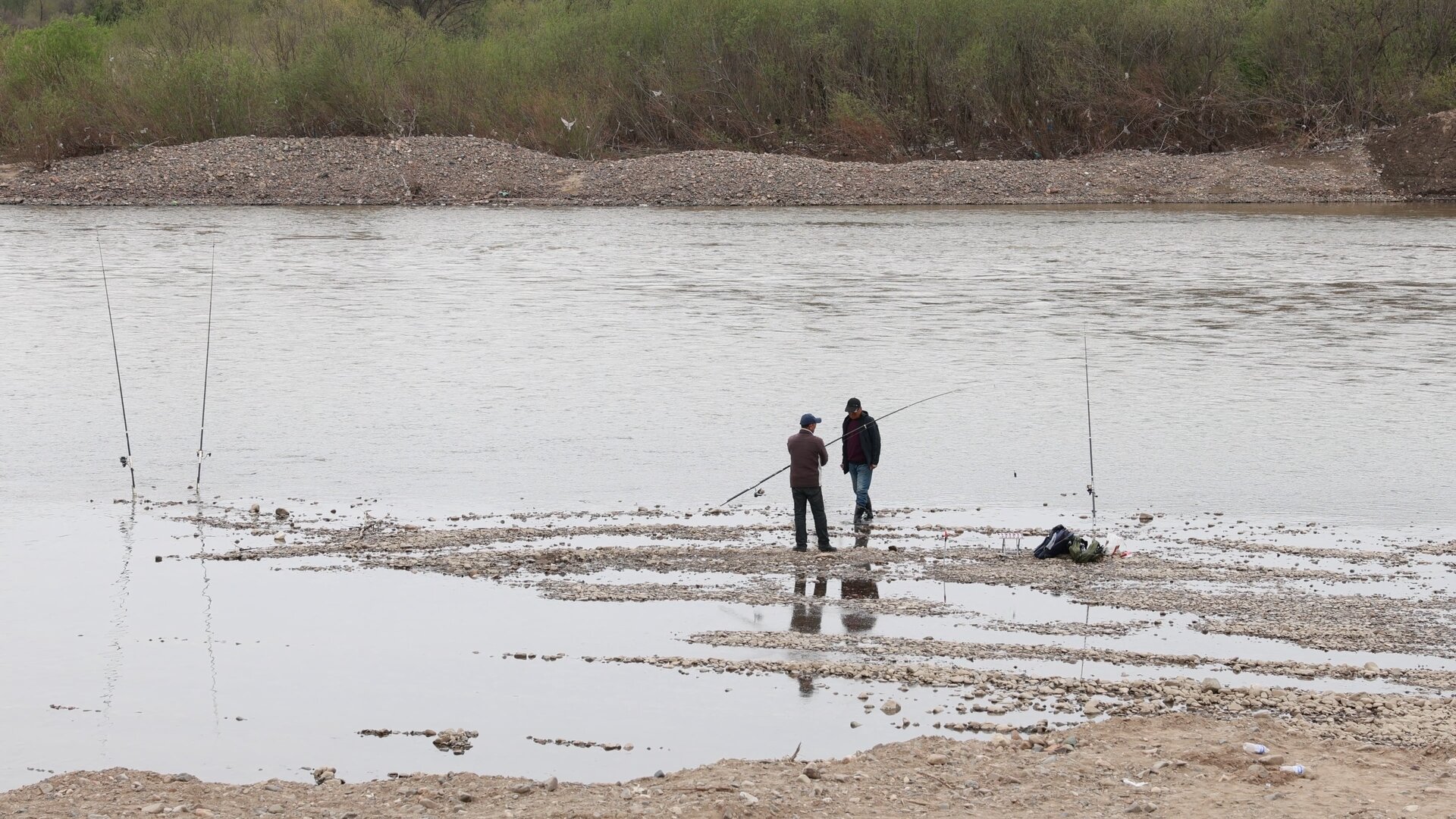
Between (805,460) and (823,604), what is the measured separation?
6.32ft

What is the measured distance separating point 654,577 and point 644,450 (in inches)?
213

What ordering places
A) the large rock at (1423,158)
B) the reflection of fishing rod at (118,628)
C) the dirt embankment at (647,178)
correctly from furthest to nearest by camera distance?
the dirt embankment at (647,178) → the large rock at (1423,158) → the reflection of fishing rod at (118,628)

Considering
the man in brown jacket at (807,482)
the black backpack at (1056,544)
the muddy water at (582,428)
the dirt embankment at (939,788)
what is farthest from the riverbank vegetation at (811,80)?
the dirt embankment at (939,788)

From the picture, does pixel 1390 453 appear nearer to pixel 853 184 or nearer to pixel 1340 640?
pixel 1340 640

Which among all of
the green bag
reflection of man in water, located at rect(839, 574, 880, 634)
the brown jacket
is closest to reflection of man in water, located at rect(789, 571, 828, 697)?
reflection of man in water, located at rect(839, 574, 880, 634)

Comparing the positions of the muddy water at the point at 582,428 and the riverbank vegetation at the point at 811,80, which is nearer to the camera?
the muddy water at the point at 582,428

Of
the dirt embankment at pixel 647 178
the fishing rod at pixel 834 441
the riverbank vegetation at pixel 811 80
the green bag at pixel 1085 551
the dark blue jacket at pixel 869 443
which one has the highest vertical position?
the riverbank vegetation at pixel 811 80

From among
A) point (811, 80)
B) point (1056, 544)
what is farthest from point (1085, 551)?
point (811, 80)

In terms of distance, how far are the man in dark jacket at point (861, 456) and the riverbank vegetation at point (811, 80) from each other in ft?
161

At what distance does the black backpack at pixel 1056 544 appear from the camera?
1344 centimetres

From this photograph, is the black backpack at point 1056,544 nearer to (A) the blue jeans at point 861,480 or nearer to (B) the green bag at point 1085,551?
(B) the green bag at point 1085,551

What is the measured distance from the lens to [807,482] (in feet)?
45.4

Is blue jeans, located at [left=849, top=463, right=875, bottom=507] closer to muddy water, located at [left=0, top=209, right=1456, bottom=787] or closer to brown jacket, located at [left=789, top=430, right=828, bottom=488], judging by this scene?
muddy water, located at [left=0, top=209, right=1456, bottom=787]

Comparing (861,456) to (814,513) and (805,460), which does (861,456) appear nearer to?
(805,460)
